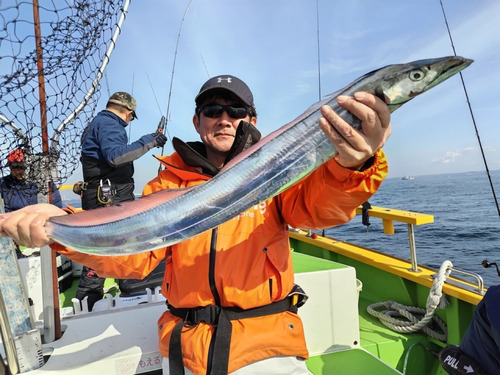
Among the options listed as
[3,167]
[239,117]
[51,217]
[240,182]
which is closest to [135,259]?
[51,217]

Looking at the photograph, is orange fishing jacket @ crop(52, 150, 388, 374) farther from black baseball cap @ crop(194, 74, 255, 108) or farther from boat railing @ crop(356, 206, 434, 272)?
boat railing @ crop(356, 206, 434, 272)

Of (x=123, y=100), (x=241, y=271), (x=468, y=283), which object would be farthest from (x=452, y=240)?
(x=241, y=271)

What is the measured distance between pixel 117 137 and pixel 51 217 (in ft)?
9.01

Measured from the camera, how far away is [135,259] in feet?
6.83

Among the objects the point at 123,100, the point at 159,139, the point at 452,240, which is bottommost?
the point at 452,240

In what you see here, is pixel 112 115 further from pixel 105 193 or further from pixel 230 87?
pixel 230 87

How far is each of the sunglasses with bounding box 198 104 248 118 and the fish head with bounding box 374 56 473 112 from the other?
128 cm

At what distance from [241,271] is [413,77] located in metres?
1.37

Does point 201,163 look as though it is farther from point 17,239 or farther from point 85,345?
point 85,345

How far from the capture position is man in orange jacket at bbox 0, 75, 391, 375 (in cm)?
171

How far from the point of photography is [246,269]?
6.39ft

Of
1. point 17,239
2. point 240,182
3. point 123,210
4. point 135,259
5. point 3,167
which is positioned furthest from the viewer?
point 3,167

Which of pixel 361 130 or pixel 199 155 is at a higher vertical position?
pixel 199 155

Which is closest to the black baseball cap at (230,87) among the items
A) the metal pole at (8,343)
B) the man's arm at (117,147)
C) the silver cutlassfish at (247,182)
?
the silver cutlassfish at (247,182)
